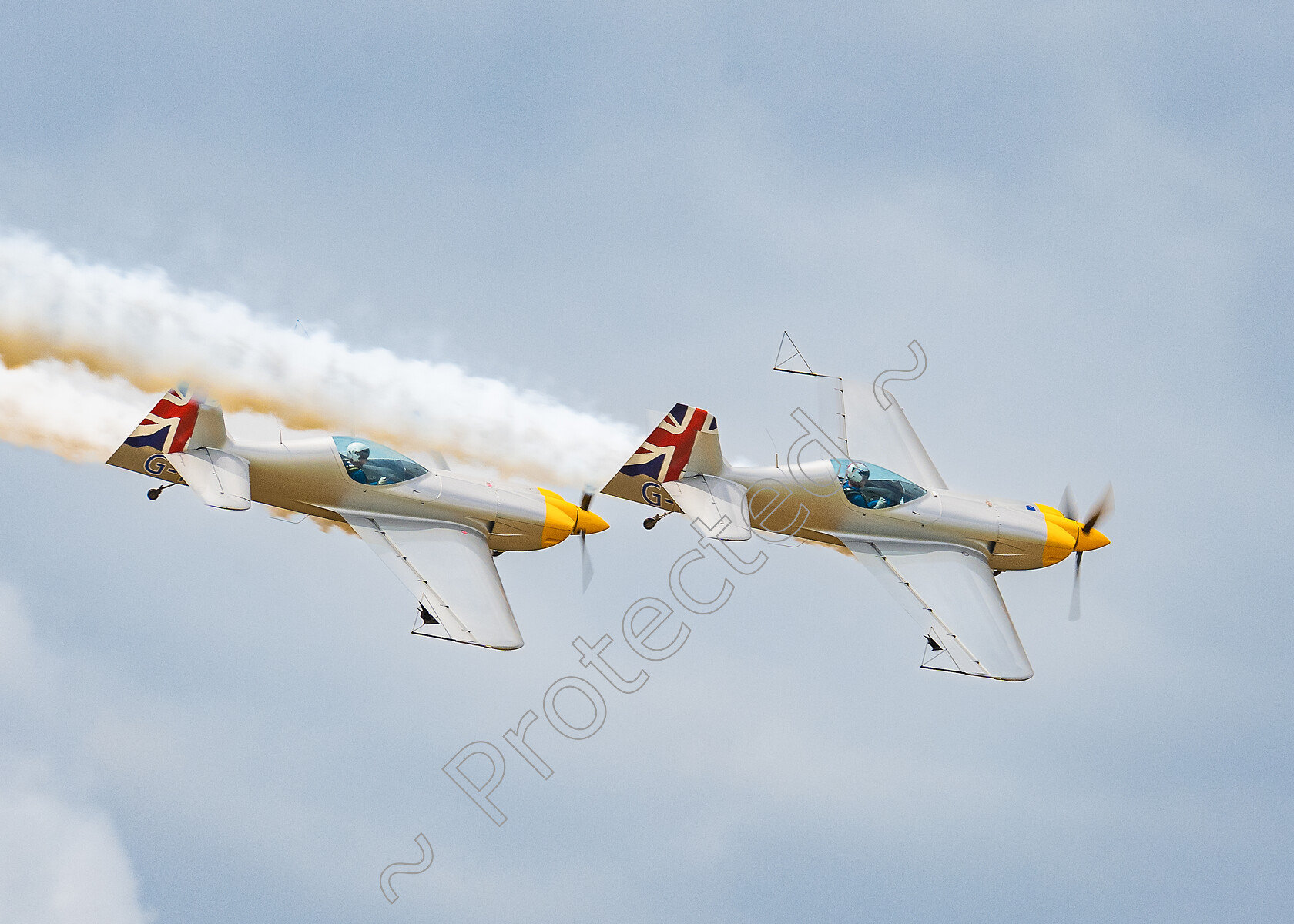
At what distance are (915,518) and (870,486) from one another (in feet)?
3.56

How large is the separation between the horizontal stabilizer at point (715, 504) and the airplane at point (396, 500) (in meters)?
2.48

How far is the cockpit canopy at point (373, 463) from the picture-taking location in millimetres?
33812

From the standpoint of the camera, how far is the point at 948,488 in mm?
36969

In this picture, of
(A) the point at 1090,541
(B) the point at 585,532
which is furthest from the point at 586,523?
(A) the point at 1090,541

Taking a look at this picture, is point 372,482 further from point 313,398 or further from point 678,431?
point 678,431

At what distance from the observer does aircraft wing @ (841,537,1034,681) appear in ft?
108

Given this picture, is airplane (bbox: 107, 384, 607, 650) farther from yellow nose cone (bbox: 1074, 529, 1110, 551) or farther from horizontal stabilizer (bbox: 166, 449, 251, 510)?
yellow nose cone (bbox: 1074, 529, 1110, 551)

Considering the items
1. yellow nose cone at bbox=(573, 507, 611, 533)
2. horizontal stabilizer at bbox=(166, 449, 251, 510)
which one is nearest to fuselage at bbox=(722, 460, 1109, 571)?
yellow nose cone at bbox=(573, 507, 611, 533)

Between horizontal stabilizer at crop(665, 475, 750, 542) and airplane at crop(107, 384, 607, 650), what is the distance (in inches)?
97.7

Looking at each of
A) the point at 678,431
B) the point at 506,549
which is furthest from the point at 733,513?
the point at 506,549

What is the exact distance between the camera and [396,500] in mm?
34094

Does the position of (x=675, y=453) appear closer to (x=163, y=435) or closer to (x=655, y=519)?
(x=655, y=519)

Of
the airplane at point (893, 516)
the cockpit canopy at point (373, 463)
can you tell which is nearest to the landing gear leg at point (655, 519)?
the airplane at point (893, 516)

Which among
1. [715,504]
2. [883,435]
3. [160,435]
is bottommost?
[160,435]
